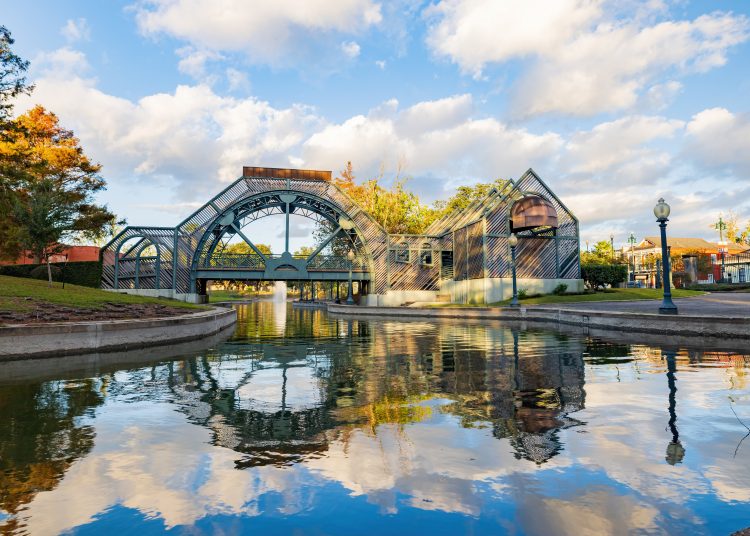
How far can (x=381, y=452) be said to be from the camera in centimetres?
486

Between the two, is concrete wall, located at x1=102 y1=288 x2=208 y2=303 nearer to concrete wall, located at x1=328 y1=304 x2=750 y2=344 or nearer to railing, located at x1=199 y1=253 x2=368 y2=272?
railing, located at x1=199 y1=253 x2=368 y2=272

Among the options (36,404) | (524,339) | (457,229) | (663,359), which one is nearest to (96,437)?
(36,404)

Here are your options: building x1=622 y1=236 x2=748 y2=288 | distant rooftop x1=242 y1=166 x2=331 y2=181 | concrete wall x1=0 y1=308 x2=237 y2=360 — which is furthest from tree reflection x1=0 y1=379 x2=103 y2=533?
building x1=622 y1=236 x2=748 y2=288

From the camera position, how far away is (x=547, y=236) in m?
40.8

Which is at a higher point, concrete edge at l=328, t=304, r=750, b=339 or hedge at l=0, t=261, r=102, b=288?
hedge at l=0, t=261, r=102, b=288

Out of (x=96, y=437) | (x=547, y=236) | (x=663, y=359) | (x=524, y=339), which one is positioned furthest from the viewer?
(x=547, y=236)

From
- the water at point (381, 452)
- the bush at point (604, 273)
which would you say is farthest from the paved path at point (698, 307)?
the bush at point (604, 273)

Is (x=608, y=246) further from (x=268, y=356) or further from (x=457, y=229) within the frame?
(x=268, y=356)

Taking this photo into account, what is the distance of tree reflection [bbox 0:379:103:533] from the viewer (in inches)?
157

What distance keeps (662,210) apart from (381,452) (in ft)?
57.2

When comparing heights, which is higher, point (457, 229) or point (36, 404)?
point (457, 229)

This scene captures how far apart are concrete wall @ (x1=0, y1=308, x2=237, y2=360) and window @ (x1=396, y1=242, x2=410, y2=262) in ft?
108

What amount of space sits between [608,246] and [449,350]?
110 metres

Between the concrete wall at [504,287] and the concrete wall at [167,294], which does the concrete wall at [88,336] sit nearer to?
the concrete wall at [504,287]
